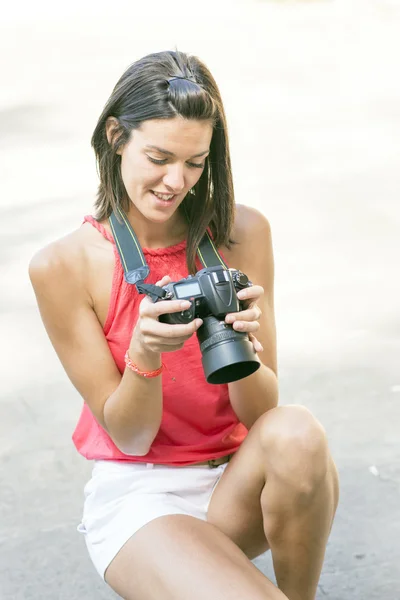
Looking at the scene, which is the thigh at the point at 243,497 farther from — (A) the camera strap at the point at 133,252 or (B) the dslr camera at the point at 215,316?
(A) the camera strap at the point at 133,252

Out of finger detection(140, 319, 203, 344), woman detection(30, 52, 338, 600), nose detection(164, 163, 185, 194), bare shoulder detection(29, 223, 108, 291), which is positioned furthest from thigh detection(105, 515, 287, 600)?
nose detection(164, 163, 185, 194)

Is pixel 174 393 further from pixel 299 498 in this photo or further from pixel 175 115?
pixel 175 115

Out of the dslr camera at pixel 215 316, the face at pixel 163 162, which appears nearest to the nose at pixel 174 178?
the face at pixel 163 162

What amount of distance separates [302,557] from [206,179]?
2.58 ft

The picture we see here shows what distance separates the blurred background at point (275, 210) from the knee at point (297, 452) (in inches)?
24.5

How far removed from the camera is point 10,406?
143 inches

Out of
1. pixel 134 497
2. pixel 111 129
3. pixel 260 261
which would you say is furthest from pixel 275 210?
pixel 134 497

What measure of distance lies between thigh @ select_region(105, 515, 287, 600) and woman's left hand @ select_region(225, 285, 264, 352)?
372 millimetres

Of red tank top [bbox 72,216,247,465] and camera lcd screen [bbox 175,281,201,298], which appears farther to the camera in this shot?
red tank top [bbox 72,216,247,465]

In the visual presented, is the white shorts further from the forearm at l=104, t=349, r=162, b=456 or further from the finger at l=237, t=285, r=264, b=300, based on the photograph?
the finger at l=237, t=285, r=264, b=300

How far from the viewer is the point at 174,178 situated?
2.16 metres

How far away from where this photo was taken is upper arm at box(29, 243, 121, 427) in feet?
7.46

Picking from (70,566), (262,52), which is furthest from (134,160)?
(262,52)

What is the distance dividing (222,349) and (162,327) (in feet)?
0.36
